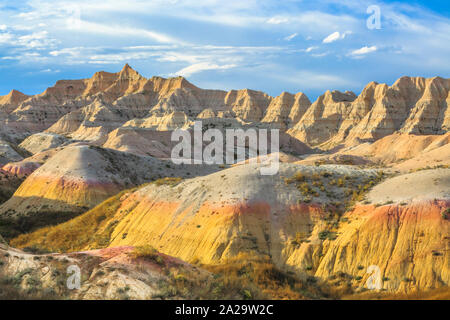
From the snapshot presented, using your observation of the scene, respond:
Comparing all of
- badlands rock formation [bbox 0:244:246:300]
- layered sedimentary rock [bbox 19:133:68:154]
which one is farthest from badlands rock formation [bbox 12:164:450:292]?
layered sedimentary rock [bbox 19:133:68:154]

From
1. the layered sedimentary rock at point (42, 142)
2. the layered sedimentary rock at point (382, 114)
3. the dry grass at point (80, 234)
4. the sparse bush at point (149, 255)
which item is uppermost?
the layered sedimentary rock at point (382, 114)

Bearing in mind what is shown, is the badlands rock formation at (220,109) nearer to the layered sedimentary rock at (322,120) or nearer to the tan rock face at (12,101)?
the tan rock face at (12,101)

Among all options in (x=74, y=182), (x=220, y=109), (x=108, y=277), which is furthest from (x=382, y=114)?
(x=108, y=277)

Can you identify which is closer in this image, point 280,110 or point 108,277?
point 108,277

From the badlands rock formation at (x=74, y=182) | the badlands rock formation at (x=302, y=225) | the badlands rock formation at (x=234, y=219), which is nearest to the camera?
the badlands rock formation at (x=234, y=219)

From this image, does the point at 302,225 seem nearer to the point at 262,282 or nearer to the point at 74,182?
the point at 262,282

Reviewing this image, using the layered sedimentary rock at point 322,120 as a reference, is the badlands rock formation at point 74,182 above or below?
below

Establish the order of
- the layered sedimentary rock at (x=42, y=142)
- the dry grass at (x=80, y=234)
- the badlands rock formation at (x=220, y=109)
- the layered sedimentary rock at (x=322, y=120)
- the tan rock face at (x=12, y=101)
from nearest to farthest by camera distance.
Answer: the dry grass at (x=80, y=234), the layered sedimentary rock at (x=42, y=142), the badlands rock formation at (x=220, y=109), the layered sedimentary rock at (x=322, y=120), the tan rock face at (x=12, y=101)

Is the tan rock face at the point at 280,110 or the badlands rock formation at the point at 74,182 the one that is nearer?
the badlands rock formation at the point at 74,182

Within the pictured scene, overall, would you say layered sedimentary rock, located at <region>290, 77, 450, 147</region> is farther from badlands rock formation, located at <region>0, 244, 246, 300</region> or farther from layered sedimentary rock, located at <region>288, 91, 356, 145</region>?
badlands rock formation, located at <region>0, 244, 246, 300</region>

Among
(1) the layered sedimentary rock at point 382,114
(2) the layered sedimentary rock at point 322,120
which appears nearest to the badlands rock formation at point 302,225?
(1) the layered sedimentary rock at point 382,114

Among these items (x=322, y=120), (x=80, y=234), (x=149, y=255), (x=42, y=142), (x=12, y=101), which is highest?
(x=12, y=101)

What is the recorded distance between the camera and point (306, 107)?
177 m
